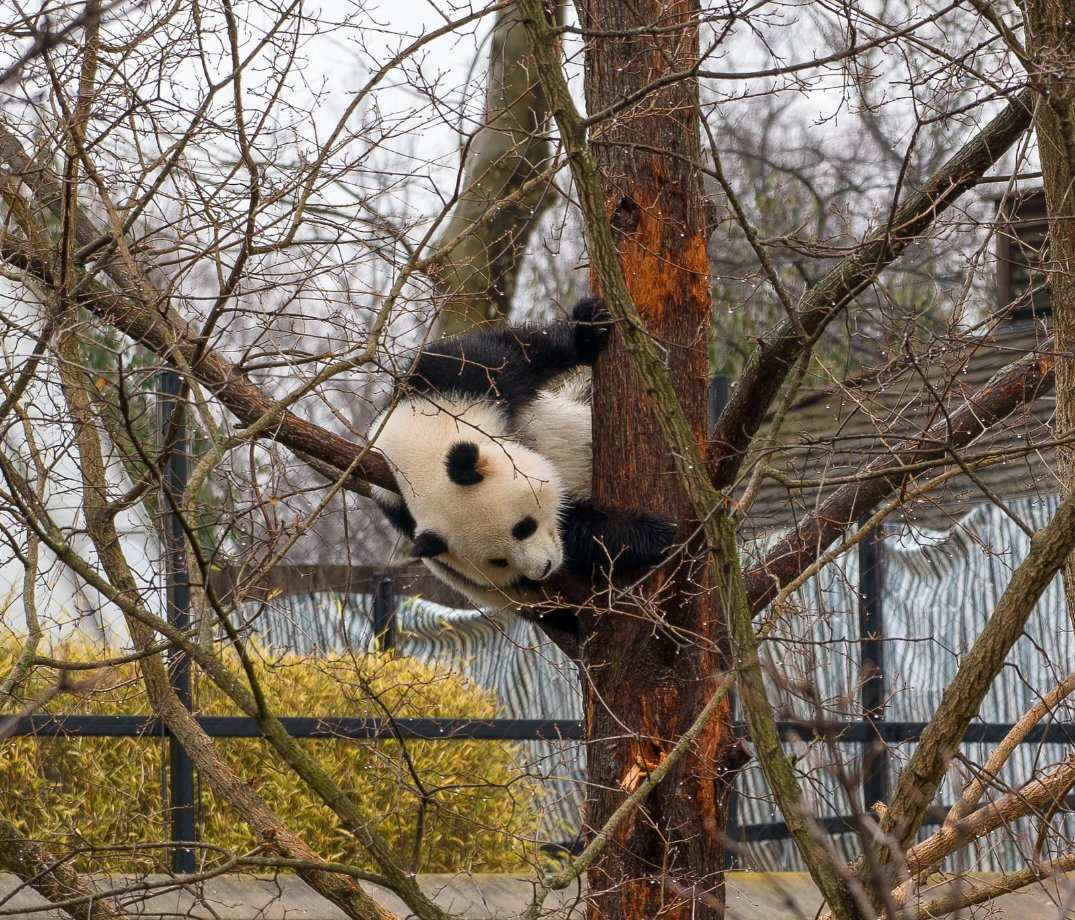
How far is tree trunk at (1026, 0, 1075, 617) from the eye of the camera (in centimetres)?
258

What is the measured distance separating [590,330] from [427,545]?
0.92m

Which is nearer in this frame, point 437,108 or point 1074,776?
point 1074,776

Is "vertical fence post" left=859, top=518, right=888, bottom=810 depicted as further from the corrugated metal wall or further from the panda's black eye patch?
the panda's black eye patch

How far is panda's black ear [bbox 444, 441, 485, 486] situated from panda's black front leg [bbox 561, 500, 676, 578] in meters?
0.36

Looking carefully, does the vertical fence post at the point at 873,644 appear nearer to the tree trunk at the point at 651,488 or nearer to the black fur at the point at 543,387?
the black fur at the point at 543,387

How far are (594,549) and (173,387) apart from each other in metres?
2.48

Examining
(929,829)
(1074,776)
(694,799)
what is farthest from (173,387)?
(929,829)

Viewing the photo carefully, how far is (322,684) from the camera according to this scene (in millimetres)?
6043

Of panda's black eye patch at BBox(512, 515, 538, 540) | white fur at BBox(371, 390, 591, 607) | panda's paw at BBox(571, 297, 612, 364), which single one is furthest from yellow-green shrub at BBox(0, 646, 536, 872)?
panda's paw at BBox(571, 297, 612, 364)

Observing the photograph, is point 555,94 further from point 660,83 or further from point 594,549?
point 594,549

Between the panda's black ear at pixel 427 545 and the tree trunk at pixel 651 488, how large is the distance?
71 centimetres

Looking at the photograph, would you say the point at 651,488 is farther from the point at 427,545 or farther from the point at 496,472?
the point at 427,545

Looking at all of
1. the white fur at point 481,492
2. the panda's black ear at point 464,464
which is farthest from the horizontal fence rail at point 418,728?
the panda's black ear at point 464,464

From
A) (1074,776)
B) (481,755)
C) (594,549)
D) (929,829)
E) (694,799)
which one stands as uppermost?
(594,549)
